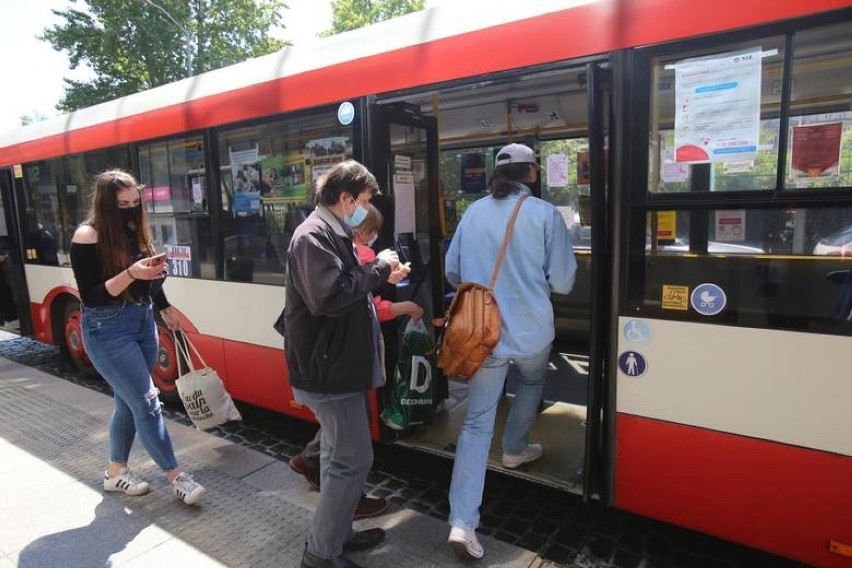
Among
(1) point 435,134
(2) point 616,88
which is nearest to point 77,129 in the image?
(1) point 435,134

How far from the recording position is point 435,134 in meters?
4.27

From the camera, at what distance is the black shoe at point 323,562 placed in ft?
8.40

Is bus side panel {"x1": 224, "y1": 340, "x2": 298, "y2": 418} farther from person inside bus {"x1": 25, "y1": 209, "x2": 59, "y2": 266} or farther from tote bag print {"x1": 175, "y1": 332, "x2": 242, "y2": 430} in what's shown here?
person inside bus {"x1": 25, "y1": 209, "x2": 59, "y2": 266}

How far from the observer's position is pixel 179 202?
4812 millimetres

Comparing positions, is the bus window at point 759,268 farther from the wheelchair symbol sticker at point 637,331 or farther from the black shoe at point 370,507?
the black shoe at point 370,507

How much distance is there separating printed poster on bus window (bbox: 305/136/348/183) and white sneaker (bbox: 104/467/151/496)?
7.17ft

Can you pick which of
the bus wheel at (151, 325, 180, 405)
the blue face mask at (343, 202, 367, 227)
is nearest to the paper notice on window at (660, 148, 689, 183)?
the blue face mask at (343, 202, 367, 227)

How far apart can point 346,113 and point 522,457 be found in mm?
2315

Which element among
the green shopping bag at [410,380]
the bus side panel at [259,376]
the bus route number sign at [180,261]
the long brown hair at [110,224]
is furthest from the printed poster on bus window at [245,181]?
the green shopping bag at [410,380]

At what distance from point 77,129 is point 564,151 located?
15.7ft

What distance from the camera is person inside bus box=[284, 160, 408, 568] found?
2.29m

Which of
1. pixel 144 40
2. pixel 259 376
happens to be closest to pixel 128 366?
pixel 259 376

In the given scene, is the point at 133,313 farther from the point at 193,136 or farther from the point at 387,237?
the point at 193,136

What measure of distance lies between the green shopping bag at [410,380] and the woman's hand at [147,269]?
4.74 feet
